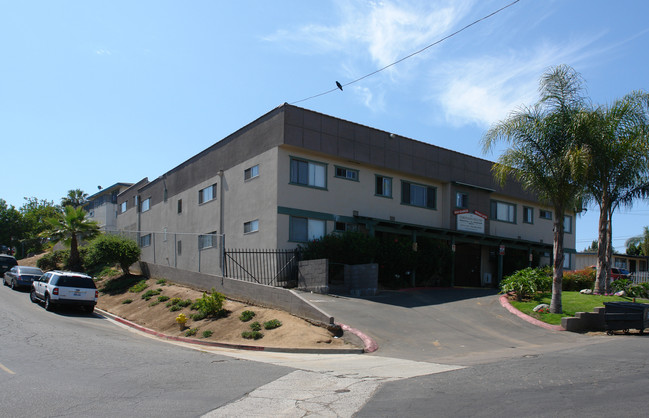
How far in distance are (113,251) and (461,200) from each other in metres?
19.8

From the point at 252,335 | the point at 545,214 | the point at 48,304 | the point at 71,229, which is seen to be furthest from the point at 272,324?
the point at 545,214

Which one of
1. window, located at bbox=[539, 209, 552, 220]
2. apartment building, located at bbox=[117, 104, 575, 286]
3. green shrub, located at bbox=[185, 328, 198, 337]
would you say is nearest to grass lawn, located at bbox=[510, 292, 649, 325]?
apartment building, located at bbox=[117, 104, 575, 286]

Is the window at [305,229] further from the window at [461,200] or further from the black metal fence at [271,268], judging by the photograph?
the window at [461,200]

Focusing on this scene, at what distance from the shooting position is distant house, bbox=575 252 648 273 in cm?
5274

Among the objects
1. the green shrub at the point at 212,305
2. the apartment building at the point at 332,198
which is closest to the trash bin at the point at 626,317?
the apartment building at the point at 332,198

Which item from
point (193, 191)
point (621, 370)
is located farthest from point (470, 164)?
point (621, 370)

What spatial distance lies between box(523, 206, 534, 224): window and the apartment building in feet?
0.25

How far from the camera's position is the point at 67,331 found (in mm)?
16781

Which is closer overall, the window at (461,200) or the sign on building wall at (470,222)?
the sign on building wall at (470,222)

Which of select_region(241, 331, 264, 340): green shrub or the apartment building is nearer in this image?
select_region(241, 331, 264, 340): green shrub

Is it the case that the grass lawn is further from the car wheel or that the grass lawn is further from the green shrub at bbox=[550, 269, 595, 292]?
the car wheel

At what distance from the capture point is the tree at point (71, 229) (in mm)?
31005

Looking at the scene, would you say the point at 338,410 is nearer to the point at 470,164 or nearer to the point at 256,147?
the point at 256,147

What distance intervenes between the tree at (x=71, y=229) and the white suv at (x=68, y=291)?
349 inches
